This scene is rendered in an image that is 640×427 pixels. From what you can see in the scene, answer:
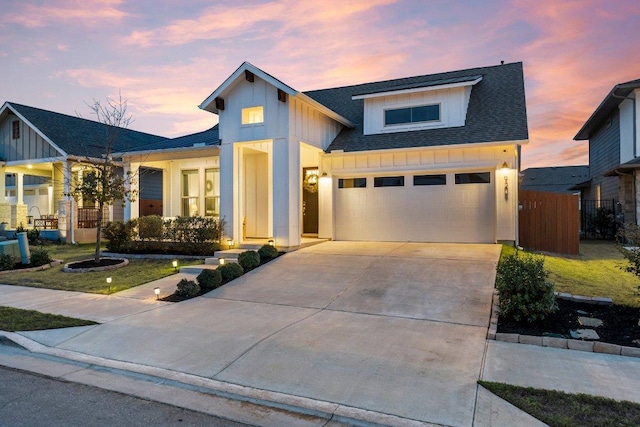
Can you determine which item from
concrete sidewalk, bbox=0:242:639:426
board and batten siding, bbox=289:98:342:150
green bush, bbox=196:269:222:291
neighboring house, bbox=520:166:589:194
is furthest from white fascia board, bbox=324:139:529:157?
neighboring house, bbox=520:166:589:194

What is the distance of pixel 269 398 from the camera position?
13.2 ft

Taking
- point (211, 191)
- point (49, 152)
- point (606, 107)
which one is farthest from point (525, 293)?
point (49, 152)

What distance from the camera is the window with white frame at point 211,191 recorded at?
51.2ft

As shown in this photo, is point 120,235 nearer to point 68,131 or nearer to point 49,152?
point 49,152

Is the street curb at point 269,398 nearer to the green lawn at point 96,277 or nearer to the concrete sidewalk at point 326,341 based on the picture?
the concrete sidewalk at point 326,341

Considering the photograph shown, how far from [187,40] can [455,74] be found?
10.2m

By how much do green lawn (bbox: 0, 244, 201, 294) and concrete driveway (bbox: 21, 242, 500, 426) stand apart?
2.52 metres

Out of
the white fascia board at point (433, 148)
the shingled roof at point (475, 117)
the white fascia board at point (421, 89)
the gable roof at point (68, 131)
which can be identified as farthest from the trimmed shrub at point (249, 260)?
the gable roof at point (68, 131)

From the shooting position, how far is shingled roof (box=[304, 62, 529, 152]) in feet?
41.4

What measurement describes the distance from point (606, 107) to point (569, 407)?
66.6ft

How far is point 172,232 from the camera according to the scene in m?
13.3

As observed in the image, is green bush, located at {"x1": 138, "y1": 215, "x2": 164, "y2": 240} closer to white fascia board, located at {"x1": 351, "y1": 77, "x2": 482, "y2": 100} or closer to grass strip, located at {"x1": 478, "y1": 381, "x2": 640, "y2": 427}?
white fascia board, located at {"x1": 351, "y1": 77, "x2": 482, "y2": 100}

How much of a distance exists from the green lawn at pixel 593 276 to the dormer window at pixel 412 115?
5147mm

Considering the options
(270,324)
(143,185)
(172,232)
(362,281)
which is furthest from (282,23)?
(143,185)
